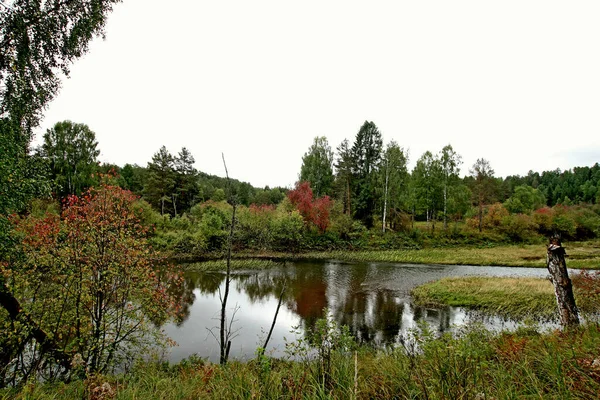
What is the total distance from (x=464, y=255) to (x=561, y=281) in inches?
1019

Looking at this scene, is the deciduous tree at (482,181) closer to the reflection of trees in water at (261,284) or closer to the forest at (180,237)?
the forest at (180,237)

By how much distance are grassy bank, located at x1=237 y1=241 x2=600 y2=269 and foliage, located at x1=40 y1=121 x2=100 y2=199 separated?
21.0m

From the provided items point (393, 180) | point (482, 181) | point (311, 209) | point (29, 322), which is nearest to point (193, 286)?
point (29, 322)

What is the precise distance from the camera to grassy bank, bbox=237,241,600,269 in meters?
25.2

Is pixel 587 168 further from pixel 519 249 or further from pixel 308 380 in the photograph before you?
pixel 308 380

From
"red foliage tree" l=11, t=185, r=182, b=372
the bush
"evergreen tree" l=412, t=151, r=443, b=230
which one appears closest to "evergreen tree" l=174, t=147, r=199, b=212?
"evergreen tree" l=412, t=151, r=443, b=230

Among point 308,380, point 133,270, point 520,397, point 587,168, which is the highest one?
point 587,168

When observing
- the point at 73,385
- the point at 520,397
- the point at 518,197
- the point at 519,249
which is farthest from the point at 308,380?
the point at 518,197

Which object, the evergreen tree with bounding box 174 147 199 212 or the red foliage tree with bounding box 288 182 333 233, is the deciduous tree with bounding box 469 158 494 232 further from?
the evergreen tree with bounding box 174 147 199 212

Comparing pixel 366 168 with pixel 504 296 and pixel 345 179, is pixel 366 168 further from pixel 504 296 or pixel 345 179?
pixel 504 296

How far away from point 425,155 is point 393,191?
20.9 ft

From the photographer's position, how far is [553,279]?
588cm

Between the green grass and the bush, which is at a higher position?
the bush

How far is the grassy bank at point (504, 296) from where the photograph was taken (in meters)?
11.6
